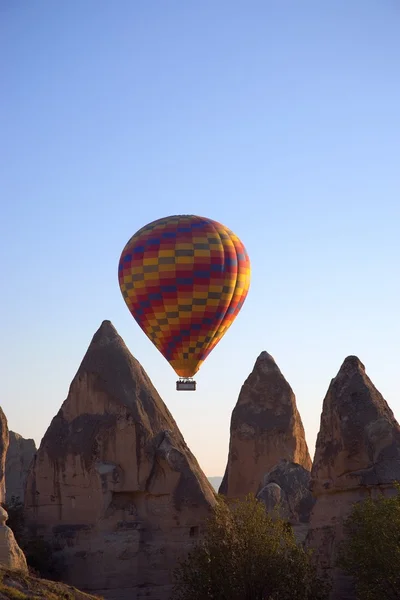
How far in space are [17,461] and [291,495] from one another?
614 inches

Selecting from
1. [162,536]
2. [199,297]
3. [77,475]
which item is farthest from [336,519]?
[199,297]

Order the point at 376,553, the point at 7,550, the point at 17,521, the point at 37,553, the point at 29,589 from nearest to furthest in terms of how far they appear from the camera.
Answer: the point at 29,589 < the point at 376,553 < the point at 7,550 < the point at 37,553 < the point at 17,521

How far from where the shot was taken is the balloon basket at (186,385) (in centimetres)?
4938

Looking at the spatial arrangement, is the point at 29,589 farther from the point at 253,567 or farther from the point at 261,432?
the point at 261,432

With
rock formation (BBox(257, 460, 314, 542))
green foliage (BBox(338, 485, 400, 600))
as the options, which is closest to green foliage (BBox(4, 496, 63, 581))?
rock formation (BBox(257, 460, 314, 542))

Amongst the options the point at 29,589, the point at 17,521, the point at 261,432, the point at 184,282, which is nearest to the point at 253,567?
the point at 29,589

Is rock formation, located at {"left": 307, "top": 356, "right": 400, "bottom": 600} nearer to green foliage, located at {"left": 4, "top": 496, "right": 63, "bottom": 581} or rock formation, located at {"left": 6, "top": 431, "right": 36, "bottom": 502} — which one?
green foliage, located at {"left": 4, "top": 496, "right": 63, "bottom": 581}

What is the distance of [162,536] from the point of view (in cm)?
3925

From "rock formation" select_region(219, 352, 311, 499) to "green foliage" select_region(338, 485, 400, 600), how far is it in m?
15.8

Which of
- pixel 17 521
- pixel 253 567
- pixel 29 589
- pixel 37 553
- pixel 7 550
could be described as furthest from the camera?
pixel 17 521

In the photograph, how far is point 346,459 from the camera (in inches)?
1367

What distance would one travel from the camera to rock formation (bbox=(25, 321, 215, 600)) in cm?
3866

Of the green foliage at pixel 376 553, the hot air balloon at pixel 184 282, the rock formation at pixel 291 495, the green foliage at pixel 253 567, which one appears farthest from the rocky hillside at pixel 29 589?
the hot air balloon at pixel 184 282

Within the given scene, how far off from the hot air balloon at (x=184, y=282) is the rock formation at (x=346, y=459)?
486 inches
